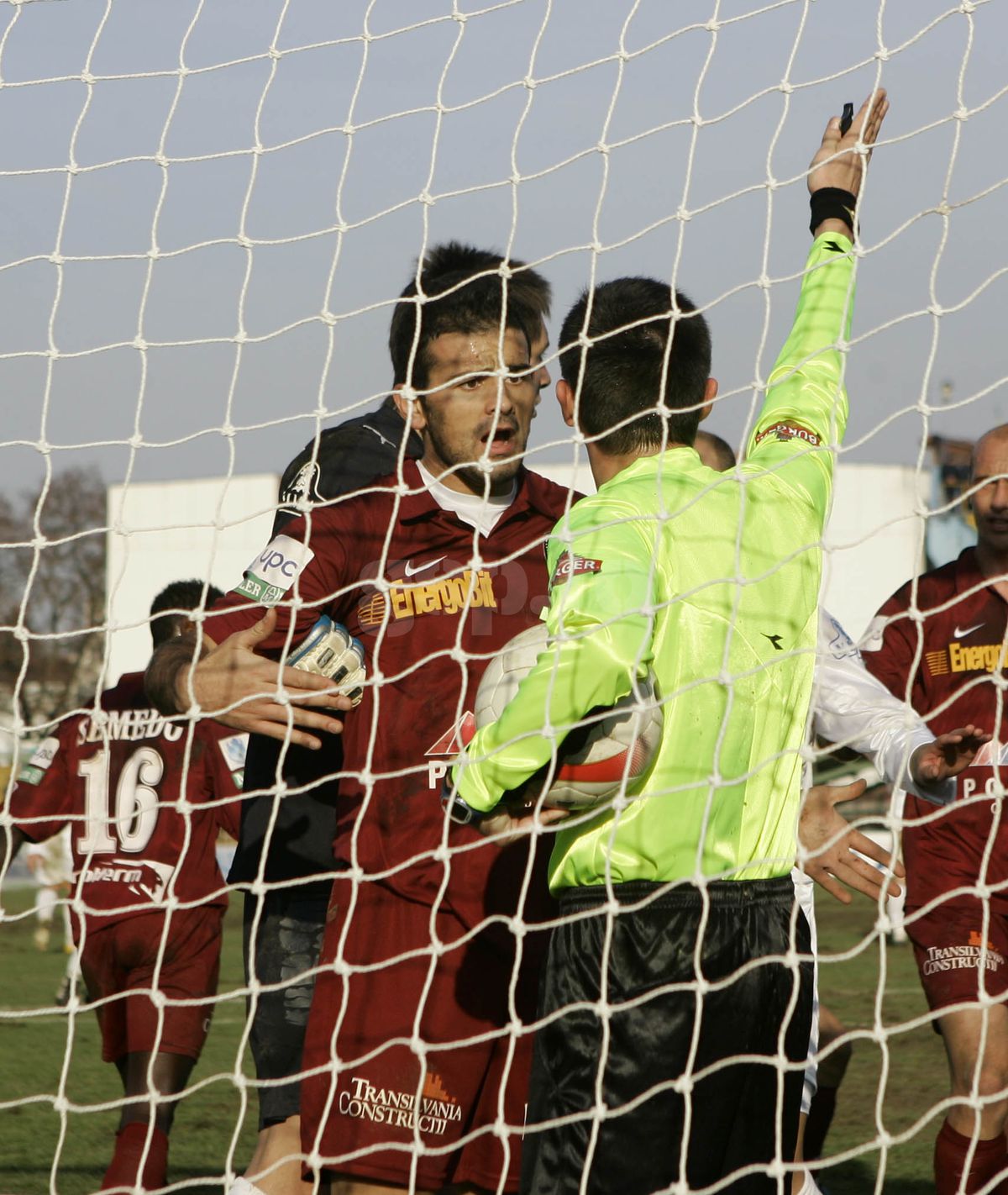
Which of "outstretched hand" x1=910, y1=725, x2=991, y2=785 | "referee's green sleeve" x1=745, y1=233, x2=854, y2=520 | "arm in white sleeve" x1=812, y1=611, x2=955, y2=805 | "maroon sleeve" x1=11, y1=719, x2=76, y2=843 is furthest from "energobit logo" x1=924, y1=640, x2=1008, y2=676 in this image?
"maroon sleeve" x1=11, y1=719, x2=76, y2=843

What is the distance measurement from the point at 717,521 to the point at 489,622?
0.78 meters

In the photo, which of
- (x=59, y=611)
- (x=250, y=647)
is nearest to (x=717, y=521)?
(x=250, y=647)

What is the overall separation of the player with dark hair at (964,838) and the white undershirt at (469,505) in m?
1.33

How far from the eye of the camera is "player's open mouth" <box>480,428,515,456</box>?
3664 mm

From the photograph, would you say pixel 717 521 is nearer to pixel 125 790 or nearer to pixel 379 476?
pixel 379 476

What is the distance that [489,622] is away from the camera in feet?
11.7

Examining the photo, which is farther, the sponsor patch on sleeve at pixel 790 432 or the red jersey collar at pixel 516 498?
the red jersey collar at pixel 516 498

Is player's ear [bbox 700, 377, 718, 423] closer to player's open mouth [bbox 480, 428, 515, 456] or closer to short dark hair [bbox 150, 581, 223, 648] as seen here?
player's open mouth [bbox 480, 428, 515, 456]

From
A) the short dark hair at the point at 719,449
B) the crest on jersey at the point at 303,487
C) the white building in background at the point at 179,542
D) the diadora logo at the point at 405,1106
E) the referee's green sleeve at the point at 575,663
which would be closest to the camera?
the referee's green sleeve at the point at 575,663

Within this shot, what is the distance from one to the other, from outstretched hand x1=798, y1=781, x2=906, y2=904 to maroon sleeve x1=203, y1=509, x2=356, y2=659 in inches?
42.5

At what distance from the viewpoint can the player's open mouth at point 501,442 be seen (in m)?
3.66

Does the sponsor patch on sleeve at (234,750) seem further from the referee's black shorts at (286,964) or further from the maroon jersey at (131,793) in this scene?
the referee's black shorts at (286,964)

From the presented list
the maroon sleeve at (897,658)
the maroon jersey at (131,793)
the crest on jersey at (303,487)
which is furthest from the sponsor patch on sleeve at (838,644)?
the maroon jersey at (131,793)

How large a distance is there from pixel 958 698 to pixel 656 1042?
8.34 feet
